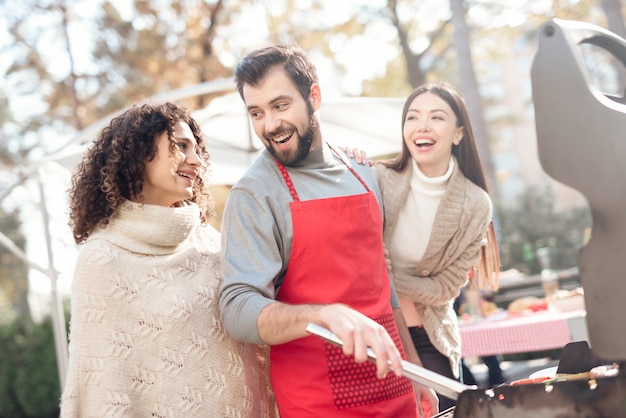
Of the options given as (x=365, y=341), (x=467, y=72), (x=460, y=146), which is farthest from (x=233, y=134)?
(x=467, y=72)

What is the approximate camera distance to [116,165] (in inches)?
85.4

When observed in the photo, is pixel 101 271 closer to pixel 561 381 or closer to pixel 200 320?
pixel 200 320

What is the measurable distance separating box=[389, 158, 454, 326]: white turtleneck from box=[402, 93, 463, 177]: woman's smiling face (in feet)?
0.16

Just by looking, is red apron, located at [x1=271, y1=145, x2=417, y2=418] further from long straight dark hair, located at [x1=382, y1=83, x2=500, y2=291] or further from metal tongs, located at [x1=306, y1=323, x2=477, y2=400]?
long straight dark hair, located at [x1=382, y1=83, x2=500, y2=291]

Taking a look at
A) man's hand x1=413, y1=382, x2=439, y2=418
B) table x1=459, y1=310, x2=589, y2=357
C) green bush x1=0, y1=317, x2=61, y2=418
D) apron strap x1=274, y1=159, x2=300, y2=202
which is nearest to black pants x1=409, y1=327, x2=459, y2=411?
man's hand x1=413, y1=382, x2=439, y2=418

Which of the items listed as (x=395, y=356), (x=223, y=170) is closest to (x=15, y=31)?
(x=223, y=170)

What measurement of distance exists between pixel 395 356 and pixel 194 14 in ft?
37.3

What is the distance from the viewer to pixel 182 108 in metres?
2.34

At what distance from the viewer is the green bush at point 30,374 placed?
9.27 metres

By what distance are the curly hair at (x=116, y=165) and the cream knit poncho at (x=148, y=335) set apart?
0.05 m

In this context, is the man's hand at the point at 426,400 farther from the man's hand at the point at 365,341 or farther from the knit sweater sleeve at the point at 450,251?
the man's hand at the point at 365,341

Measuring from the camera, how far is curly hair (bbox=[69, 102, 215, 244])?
216cm

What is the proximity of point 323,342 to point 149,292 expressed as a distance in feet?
1.56

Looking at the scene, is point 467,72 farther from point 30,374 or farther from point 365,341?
point 365,341
